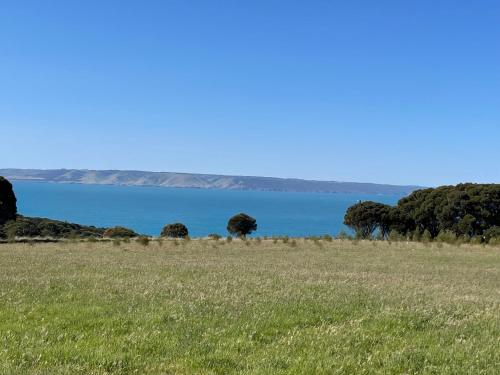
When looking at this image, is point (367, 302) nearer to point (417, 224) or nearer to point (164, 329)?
point (164, 329)

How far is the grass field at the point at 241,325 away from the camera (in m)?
7.57

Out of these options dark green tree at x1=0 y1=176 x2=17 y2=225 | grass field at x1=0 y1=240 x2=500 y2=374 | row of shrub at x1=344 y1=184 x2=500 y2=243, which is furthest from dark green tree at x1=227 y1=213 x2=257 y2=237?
grass field at x1=0 y1=240 x2=500 y2=374

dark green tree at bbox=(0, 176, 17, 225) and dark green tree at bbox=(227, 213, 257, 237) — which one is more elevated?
dark green tree at bbox=(0, 176, 17, 225)

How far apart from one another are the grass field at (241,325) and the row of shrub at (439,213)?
176 feet

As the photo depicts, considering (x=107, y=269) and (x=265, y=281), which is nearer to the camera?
(x=265, y=281)

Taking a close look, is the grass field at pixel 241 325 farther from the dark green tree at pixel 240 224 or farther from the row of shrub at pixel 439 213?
the dark green tree at pixel 240 224

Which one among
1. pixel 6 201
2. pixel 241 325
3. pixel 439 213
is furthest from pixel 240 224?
pixel 241 325

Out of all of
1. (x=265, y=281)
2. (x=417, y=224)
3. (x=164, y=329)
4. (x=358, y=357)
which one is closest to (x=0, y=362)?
(x=164, y=329)

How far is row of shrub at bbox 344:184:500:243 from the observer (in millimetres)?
69938

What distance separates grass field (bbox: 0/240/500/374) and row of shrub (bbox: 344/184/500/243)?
53617mm

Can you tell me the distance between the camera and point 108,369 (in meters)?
7.22

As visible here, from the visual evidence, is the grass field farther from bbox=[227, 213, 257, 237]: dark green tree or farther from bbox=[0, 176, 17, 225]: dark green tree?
bbox=[227, 213, 257, 237]: dark green tree

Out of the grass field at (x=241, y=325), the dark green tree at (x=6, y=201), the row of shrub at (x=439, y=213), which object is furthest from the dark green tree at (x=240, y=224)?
the grass field at (x=241, y=325)

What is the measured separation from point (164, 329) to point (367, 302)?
5.74 m
